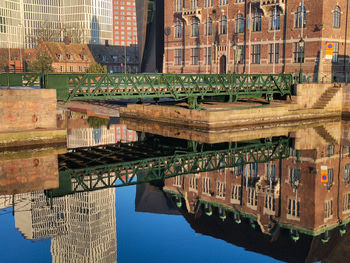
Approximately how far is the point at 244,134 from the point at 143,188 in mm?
14397

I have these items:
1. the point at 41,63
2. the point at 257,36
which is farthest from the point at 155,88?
the point at 41,63

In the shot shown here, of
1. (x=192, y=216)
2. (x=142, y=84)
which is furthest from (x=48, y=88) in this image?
(x=192, y=216)

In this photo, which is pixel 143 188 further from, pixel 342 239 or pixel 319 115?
pixel 319 115

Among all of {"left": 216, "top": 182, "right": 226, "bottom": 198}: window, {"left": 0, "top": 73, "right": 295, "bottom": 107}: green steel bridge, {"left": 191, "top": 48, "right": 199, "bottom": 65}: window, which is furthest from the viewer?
{"left": 191, "top": 48, "right": 199, "bottom": 65}: window

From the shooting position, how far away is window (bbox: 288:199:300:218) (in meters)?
17.1

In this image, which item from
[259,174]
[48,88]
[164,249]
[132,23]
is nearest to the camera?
[164,249]

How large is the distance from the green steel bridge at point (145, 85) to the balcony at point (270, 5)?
1143 centimetres

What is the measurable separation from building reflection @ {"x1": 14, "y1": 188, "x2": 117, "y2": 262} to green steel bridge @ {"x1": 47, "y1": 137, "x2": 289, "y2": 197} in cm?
81

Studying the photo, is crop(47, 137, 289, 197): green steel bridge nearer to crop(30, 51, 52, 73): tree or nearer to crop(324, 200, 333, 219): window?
crop(324, 200, 333, 219): window

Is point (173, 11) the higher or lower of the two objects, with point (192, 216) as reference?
higher

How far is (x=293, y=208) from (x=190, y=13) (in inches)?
1928

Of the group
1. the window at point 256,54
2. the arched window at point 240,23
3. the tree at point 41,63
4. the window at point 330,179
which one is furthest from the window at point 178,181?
the tree at point 41,63

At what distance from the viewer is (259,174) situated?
22.3 meters

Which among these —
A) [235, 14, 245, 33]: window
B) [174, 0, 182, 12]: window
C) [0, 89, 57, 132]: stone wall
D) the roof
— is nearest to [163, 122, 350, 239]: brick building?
[0, 89, 57, 132]: stone wall
